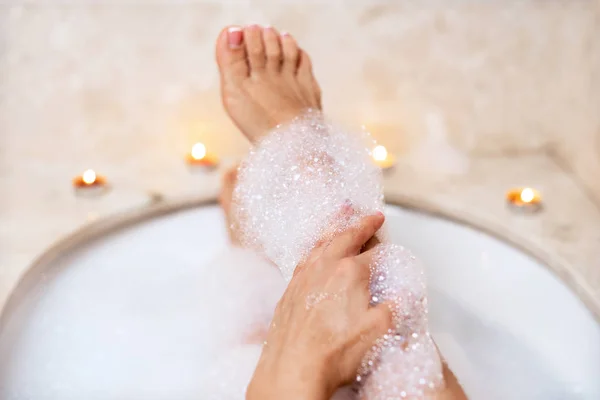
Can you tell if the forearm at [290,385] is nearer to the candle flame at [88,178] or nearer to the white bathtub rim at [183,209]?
the white bathtub rim at [183,209]

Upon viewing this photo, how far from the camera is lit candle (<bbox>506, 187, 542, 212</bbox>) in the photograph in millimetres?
1091

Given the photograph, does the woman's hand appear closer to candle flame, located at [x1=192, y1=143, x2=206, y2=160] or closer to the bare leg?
the bare leg

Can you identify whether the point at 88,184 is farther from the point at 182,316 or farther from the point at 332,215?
the point at 332,215

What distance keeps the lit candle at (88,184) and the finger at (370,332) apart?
66cm

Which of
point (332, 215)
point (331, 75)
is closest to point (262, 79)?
point (331, 75)

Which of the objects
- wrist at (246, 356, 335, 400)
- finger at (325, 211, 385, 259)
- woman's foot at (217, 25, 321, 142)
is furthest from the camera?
woman's foot at (217, 25, 321, 142)

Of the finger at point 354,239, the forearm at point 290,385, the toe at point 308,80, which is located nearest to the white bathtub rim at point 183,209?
the toe at point 308,80

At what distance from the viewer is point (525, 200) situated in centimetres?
109

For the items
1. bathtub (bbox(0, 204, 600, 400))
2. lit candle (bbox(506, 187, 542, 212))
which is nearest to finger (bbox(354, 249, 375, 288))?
bathtub (bbox(0, 204, 600, 400))

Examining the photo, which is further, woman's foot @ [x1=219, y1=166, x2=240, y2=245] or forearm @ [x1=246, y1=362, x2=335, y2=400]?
woman's foot @ [x1=219, y1=166, x2=240, y2=245]

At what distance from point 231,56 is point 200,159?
232 mm

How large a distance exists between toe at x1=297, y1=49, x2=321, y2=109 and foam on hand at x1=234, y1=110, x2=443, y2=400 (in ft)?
0.18

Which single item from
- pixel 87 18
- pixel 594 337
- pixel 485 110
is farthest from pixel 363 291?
pixel 87 18

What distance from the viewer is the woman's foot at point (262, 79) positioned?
1.04 meters
